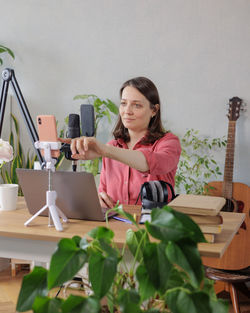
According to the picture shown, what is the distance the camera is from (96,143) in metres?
1.60

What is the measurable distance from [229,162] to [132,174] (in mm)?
1106

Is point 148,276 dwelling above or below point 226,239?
above

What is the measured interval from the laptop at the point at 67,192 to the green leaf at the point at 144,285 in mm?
696

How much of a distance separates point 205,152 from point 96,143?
74.3 inches

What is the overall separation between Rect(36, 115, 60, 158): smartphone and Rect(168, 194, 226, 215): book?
0.46 meters

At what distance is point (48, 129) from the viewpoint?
4.82 feet

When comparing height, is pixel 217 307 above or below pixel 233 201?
above

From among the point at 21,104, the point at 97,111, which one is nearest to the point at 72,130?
the point at 21,104

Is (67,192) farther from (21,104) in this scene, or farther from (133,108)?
(21,104)

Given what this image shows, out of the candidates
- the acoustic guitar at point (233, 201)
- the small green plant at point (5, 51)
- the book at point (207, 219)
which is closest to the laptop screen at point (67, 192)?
the book at point (207, 219)

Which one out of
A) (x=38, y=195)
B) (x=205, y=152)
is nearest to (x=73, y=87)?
(x=205, y=152)

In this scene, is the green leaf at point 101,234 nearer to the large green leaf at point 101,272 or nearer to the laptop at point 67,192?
the large green leaf at point 101,272

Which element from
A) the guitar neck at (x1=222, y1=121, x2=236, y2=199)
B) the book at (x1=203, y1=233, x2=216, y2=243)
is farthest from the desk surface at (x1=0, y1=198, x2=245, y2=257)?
the guitar neck at (x1=222, y1=121, x2=236, y2=199)

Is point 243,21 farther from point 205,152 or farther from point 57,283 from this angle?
point 57,283
